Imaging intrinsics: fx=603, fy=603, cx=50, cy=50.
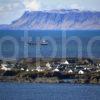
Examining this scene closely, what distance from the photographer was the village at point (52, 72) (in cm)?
2744

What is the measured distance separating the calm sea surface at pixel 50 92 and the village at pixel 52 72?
113 cm

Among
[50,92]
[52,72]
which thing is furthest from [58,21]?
[50,92]

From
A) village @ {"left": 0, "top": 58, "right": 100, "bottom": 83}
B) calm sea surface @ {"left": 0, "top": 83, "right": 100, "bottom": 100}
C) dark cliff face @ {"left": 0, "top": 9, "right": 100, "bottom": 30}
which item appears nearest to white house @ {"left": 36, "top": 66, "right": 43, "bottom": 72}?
village @ {"left": 0, "top": 58, "right": 100, "bottom": 83}

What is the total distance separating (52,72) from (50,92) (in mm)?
6211

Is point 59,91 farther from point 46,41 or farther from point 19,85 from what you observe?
point 46,41

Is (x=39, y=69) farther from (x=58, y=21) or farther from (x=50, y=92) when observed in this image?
(x=58, y=21)

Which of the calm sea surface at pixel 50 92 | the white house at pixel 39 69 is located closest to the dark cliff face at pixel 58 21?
the white house at pixel 39 69

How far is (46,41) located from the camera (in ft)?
176

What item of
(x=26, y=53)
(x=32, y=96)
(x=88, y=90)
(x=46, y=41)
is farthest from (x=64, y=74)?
(x=46, y=41)

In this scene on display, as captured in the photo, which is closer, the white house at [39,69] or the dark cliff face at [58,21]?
the white house at [39,69]

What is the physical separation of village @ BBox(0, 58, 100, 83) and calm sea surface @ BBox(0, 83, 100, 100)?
44.7 inches

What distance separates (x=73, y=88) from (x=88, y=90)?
1126 mm

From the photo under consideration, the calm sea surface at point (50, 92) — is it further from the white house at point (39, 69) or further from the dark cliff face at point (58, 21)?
the dark cliff face at point (58, 21)

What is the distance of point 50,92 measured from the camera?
75.0 ft
